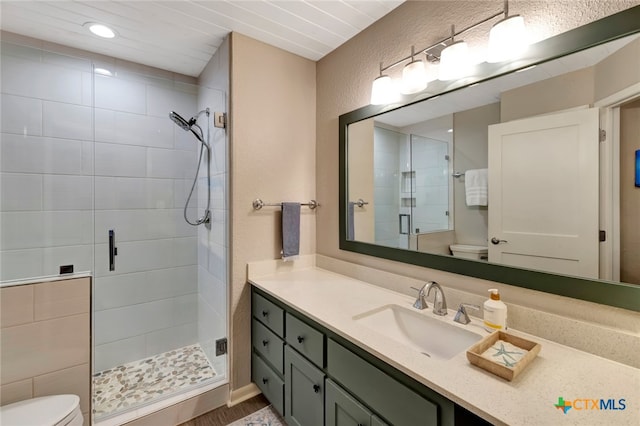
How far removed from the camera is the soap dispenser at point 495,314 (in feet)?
3.42

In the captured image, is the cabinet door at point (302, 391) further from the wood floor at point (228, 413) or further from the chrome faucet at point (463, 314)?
the chrome faucet at point (463, 314)

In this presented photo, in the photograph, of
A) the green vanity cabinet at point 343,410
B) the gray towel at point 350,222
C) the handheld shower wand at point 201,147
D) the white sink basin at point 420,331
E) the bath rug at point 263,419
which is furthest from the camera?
the handheld shower wand at point 201,147

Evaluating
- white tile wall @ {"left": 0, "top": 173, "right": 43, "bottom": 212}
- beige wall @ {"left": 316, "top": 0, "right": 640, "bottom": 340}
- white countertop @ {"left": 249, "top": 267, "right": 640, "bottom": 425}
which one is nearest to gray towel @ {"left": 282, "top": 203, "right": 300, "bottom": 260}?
beige wall @ {"left": 316, "top": 0, "right": 640, "bottom": 340}

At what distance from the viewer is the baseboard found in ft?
5.95

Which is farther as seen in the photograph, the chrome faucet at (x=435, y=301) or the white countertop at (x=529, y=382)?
the chrome faucet at (x=435, y=301)

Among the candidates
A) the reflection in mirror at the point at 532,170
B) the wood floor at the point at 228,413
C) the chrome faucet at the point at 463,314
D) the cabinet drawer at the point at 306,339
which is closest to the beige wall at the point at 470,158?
the reflection in mirror at the point at 532,170

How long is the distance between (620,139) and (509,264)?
1.83 feet

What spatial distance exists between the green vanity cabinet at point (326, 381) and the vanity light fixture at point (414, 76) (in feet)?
4.25

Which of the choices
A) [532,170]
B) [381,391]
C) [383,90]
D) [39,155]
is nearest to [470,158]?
[532,170]

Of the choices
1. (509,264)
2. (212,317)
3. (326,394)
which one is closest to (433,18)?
(509,264)

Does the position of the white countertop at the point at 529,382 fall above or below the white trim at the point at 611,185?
below

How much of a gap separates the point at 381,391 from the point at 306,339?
461mm

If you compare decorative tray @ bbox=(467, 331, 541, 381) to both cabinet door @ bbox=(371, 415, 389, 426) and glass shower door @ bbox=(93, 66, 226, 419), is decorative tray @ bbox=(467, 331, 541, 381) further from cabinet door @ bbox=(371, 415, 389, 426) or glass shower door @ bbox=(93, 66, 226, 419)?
glass shower door @ bbox=(93, 66, 226, 419)

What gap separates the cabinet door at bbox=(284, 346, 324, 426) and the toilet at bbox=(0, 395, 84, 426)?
0.97 m
